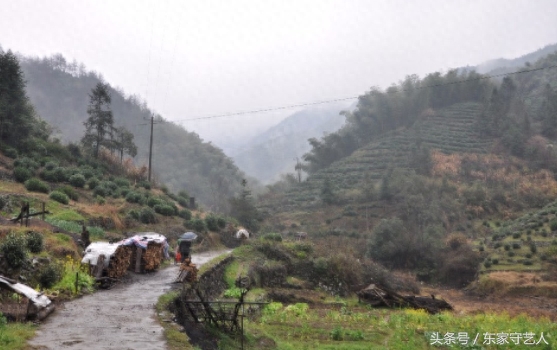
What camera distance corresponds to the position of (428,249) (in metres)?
Answer: 42.8

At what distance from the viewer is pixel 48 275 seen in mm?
13133

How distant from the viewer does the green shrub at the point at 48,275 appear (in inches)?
516

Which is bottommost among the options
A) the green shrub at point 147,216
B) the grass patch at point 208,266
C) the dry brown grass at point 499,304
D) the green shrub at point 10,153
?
the dry brown grass at point 499,304

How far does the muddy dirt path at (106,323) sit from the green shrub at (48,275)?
95 cm

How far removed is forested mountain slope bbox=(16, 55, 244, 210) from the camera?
363 ft

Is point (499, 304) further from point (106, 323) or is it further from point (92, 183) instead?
point (92, 183)

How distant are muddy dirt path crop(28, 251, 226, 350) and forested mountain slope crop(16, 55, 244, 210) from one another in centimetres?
7335

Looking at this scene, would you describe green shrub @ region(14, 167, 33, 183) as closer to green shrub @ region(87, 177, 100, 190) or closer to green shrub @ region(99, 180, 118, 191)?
green shrub @ region(87, 177, 100, 190)

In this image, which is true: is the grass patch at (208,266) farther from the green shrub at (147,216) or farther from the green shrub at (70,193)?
the green shrub at (70,193)

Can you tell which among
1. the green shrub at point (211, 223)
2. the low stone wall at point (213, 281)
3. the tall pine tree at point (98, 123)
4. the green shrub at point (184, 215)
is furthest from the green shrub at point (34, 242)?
the tall pine tree at point (98, 123)

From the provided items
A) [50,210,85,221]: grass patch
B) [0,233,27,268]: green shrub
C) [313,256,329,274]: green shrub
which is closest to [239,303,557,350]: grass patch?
[0,233,27,268]: green shrub

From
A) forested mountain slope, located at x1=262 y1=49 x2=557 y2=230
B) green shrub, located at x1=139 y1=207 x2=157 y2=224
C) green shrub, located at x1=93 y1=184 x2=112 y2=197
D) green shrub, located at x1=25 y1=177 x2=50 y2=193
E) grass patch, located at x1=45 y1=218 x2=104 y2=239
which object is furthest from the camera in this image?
forested mountain slope, located at x1=262 y1=49 x2=557 y2=230

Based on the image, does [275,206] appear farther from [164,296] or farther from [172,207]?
[164,296]

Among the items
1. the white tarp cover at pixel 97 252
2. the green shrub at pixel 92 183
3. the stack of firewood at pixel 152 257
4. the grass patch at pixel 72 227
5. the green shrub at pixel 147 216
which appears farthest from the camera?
the green shrub at pixel 92 183
